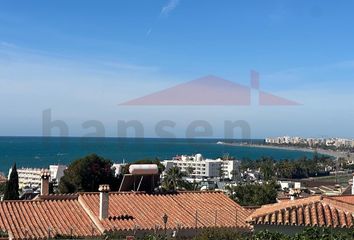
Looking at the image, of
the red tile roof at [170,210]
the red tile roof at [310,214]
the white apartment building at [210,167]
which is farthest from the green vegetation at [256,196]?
the white apartment building at [210,167]

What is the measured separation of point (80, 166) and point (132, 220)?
63.2ft

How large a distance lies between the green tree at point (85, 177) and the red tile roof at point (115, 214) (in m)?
16.9

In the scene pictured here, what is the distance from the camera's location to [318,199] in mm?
10398

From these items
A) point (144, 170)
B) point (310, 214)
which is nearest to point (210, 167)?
point (144, 170)

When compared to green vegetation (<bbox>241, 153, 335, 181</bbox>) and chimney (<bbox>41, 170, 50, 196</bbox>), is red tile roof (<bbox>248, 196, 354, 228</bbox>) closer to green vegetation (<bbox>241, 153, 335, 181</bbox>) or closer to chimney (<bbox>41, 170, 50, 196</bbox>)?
chimney (<bbox>41, 170, 50, 196</bbox>)

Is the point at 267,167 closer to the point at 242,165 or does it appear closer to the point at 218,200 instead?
the point at 242,165

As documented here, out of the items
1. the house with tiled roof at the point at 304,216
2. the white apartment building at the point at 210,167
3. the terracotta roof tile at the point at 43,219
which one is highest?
the house with tiled roof at the point at 304,216

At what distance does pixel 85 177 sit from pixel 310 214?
2338 cm

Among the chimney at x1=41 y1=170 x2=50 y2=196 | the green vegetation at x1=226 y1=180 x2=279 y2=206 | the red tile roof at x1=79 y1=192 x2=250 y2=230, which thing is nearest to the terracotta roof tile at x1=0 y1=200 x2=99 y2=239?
the red tile roof at x1=79 y1=192 x2=250 y2=230

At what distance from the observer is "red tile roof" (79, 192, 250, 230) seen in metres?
12.8

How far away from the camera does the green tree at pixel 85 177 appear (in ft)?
102

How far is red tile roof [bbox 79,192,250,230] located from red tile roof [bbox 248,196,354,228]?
3010 mm

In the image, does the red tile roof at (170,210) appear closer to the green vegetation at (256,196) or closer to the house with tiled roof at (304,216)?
the house with tiled roof at (304,216)

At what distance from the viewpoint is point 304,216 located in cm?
966
